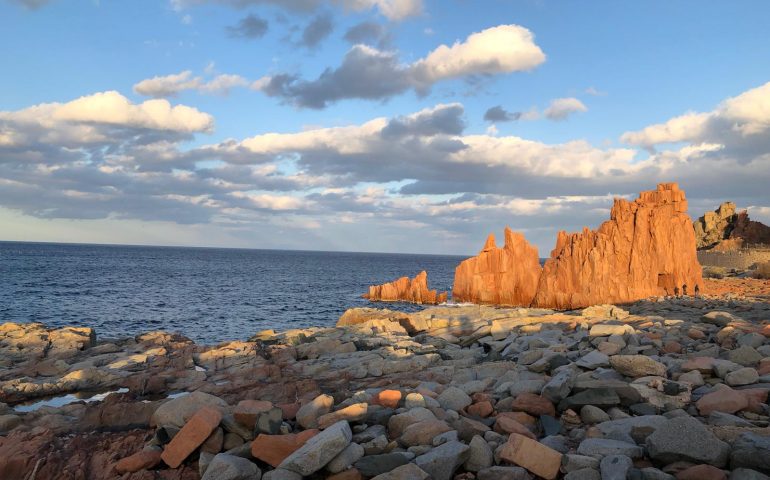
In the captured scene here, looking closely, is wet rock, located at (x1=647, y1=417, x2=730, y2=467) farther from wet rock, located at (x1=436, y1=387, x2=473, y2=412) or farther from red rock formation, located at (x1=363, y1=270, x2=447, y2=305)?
red rock formation, located at (x1=363, y1=270, x2=447, y2=305)

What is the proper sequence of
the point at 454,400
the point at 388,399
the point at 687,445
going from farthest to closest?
the point at 454,400 < the point at 388,399 < the point at 687,445

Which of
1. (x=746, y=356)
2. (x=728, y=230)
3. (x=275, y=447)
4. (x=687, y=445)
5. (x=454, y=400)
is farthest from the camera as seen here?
(x=728, y=230)

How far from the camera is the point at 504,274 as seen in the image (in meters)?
50.9

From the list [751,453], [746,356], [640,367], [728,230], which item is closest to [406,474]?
[751,453]

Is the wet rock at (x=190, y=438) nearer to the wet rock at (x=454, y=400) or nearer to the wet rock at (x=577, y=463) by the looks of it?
the wet rock at (x=454, y=400)

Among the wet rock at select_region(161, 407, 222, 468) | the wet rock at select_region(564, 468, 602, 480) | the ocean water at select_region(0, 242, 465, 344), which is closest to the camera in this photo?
the wet rock at select_region(564, 468, 602, 480)

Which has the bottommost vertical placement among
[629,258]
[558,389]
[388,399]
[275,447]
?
[275,447]

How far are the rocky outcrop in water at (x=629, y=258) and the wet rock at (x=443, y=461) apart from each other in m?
37.6

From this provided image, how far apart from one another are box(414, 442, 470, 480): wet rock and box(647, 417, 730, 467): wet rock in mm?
2269

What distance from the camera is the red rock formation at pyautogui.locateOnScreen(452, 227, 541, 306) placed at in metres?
49.7

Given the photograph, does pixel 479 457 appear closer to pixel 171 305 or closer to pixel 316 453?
pixel 316 453

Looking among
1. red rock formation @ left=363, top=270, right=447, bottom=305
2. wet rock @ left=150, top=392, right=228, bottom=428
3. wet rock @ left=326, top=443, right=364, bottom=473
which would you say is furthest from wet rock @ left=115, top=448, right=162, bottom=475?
red rock formation @ left=363, top=270, right=447, bottom=305

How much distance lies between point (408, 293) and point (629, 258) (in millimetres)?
23309

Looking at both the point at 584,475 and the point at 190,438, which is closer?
the point at 584,475
